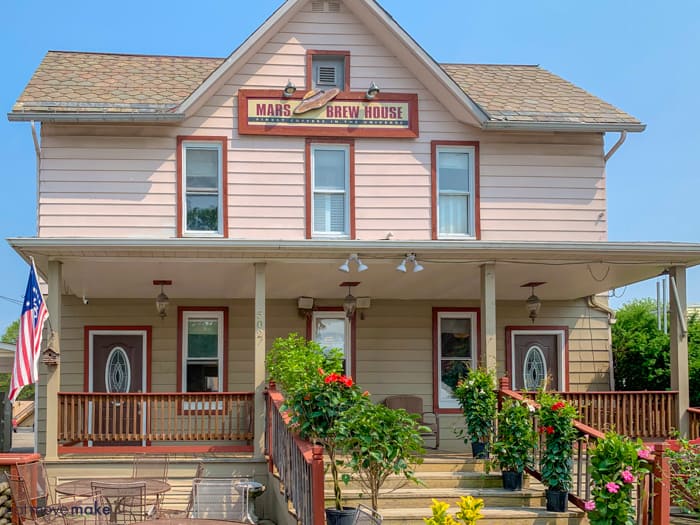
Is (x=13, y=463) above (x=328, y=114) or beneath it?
beneath

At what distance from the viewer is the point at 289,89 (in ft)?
44.0

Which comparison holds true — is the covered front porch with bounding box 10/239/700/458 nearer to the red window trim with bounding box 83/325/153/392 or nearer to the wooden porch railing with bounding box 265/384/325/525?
the red window trim with bounding box 83/325/153/392

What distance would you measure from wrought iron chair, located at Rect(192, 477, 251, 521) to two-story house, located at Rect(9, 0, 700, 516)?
1.95 m

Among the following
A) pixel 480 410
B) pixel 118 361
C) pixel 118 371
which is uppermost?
pixel 118 361

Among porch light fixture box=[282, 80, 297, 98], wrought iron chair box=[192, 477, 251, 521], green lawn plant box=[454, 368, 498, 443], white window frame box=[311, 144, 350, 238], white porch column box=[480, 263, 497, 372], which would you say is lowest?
wrought iron chair box=[192, 477, 251, 521]

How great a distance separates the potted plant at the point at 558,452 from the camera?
359 inches

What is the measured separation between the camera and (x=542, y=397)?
9.48 m

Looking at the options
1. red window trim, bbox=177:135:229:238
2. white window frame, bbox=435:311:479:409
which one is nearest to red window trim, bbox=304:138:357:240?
red window trim, bbox=177:135:229:238

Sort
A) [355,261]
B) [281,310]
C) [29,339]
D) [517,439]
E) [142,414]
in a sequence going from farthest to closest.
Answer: [281,310]
[142,414]
[355,261]
[29,339]
[517,439]

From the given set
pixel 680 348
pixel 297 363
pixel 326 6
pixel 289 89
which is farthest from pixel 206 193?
pixel 680 348

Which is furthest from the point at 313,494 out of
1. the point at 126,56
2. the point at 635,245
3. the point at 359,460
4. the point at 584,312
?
the point at 126,56

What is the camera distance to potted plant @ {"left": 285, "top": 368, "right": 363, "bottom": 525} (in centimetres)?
809

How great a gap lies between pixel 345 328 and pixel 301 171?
2999mm

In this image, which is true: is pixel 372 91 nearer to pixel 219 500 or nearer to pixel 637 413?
pixel 637 413
